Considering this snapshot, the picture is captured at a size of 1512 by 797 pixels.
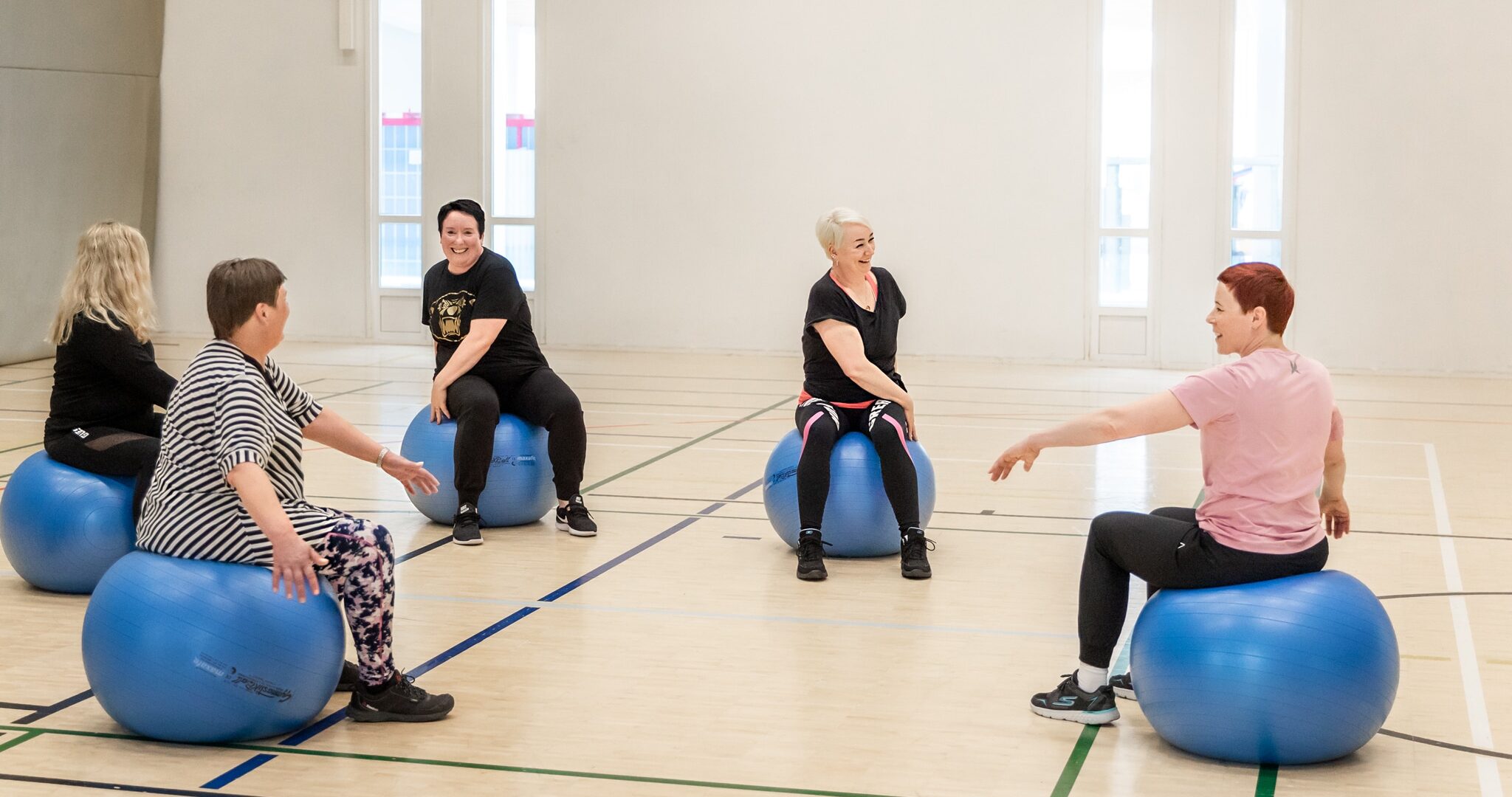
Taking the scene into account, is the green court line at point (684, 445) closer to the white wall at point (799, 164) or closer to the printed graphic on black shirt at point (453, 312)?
the printed graphic on black shirt at point (453, 312)

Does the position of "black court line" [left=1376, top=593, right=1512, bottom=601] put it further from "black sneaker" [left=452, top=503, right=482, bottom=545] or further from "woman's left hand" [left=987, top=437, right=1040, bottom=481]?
"black sneaker" [left=452, top=503, right=482, bottom=545]

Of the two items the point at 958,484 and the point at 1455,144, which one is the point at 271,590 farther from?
the point at 1455,144

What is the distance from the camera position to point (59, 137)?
40.4 feet

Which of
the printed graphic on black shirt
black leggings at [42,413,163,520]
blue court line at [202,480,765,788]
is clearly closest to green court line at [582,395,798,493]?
blue court line at [202,480,765,788]

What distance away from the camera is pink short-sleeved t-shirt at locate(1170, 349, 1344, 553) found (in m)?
3.17

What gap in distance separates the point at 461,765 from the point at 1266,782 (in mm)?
1661

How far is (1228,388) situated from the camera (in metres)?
3.17

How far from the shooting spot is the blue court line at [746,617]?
4344 mm

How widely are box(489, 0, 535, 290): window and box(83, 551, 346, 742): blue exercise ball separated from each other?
34.6ft

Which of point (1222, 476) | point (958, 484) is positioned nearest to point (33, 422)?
point (958, 484)

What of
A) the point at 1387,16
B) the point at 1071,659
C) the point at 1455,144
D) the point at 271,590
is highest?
the point at 1387,16

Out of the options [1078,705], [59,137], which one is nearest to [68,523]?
[1078,705]

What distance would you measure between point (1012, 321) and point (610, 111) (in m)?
3.95

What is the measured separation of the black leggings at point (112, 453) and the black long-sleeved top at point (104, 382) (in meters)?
0.04
